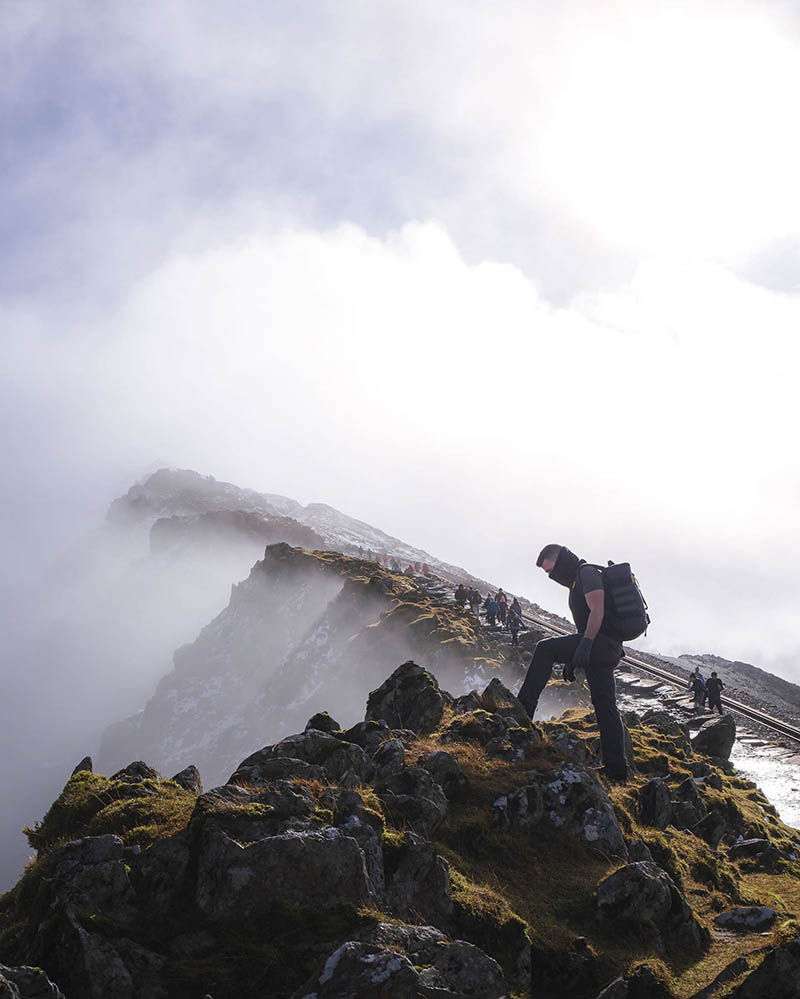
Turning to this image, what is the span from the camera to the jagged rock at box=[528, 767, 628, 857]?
908 cm

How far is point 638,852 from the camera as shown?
9031 mm

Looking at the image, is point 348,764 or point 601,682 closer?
point 348,764

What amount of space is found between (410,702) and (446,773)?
482 cm

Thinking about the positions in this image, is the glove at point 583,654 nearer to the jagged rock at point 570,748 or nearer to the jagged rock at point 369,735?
the jagged rock at point 570,748

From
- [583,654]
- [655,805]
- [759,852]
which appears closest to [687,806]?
[759,852]

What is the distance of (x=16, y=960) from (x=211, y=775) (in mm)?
51269

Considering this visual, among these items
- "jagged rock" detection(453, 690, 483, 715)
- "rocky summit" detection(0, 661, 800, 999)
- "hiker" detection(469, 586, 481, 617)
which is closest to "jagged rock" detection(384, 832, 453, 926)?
"rocky summit" detection(0, 661, 800, 999)

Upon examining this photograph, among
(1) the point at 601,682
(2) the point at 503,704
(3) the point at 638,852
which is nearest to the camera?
(3) the point at 638,852

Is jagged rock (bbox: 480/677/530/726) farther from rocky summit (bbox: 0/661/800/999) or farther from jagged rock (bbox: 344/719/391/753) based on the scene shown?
jagged rock (bbox: 344/719/391/753)

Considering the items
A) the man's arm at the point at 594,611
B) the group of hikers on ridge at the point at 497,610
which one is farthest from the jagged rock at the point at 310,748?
the group of hikers on ridge at the point at 497,610

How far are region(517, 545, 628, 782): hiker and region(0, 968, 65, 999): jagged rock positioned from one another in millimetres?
8029

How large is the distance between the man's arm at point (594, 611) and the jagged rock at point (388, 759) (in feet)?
11.8

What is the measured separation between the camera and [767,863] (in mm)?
10609

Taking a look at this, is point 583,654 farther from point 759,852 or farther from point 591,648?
point 759,852
